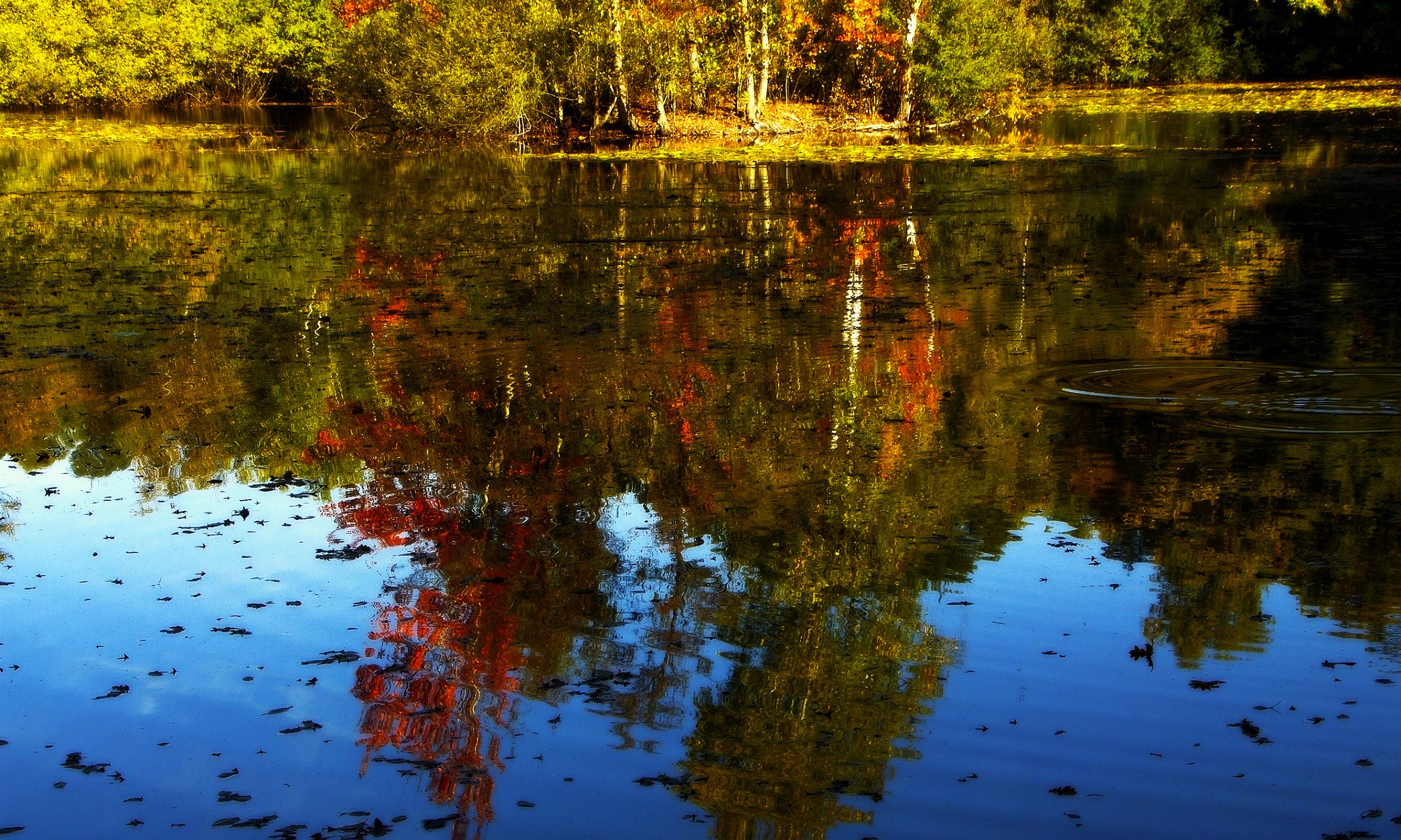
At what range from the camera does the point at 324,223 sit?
1803 cm

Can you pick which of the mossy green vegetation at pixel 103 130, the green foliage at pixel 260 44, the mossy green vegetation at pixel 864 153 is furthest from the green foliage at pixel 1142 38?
→ the mossy green vegetation at pixel 103 130

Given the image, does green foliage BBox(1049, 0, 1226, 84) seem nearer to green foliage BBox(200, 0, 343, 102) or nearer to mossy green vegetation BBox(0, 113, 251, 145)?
green foliage BBox(200, 0, 343, 102)

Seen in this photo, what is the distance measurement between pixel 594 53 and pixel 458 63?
3.58 m

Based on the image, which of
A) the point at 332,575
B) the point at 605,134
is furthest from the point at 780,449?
the point at 605,134

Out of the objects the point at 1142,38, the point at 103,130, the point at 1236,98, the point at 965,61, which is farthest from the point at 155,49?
the point at 1142,38

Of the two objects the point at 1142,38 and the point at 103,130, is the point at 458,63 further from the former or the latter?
the point at 1142,38

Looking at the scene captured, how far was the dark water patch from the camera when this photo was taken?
27.0 ft

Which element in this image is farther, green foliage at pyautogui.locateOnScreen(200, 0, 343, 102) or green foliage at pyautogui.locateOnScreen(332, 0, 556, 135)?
green foliage at pyautogui.locateOnScreen(200, 0, 343, 102)

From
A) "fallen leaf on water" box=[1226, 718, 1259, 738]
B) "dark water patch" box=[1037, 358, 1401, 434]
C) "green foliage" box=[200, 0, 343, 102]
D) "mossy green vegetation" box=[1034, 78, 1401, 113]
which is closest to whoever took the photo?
"fallen leaf on water" box=[1226, 718, 1259, 738]

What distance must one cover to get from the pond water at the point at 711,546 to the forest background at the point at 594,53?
19.7m

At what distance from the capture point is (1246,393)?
29.0 feet

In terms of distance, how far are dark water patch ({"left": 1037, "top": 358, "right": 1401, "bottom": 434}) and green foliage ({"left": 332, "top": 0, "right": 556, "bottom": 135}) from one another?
25689 millimetres

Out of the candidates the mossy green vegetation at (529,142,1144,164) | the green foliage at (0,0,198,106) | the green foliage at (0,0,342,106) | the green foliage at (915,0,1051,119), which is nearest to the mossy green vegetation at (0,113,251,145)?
the green foliage at (0,0,198,106)

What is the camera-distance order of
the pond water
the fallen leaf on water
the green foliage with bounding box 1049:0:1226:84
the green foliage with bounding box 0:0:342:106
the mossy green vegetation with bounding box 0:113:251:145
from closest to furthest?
the pond water, the fallen leaf on water, the mossy green vegetation with bounding box 0:113:251:145, the green foliage with bounding box 0:0:342:106, the green foliage with bounding box 1049:0:1226:84
